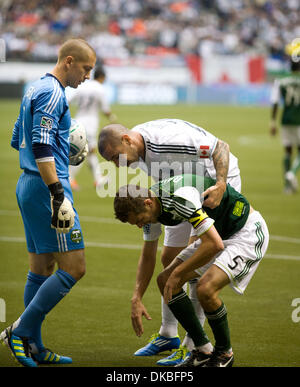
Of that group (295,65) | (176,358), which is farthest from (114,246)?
(295,65)

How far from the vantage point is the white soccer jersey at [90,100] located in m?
15.9

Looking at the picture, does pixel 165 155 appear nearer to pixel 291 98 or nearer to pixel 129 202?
pixel 129 202

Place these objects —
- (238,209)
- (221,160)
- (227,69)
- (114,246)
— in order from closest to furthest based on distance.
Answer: (238,209) < (221,160) < (114,246) < (227,69)

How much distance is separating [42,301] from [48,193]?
77cm

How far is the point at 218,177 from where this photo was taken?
18.9 feet

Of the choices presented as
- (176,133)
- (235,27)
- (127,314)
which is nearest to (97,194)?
(127,314)

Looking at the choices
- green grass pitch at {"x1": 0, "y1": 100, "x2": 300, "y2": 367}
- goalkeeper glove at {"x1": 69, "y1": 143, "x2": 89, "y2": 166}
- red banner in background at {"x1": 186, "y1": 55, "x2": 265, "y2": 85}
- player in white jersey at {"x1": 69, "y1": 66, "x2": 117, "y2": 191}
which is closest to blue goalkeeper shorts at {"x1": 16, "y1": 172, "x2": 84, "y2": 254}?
goalkeeper glove at {"x1": 69, "y1": 143, "x2": 89, "y2": 166}

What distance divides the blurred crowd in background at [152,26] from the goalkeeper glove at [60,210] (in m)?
33.9

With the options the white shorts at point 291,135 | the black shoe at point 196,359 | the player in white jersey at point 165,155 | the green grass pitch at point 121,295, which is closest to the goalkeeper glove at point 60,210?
the player in white jersey at point 165,155

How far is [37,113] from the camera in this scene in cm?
544

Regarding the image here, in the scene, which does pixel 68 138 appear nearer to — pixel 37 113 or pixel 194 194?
pixel 37 113

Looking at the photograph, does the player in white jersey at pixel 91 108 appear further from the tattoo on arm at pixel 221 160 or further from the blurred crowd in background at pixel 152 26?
the blurred crowd in background at pixel 152 26

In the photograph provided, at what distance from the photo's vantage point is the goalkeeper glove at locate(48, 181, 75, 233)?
5395 mm

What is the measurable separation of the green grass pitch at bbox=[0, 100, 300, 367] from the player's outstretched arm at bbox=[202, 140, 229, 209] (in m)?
1.27
